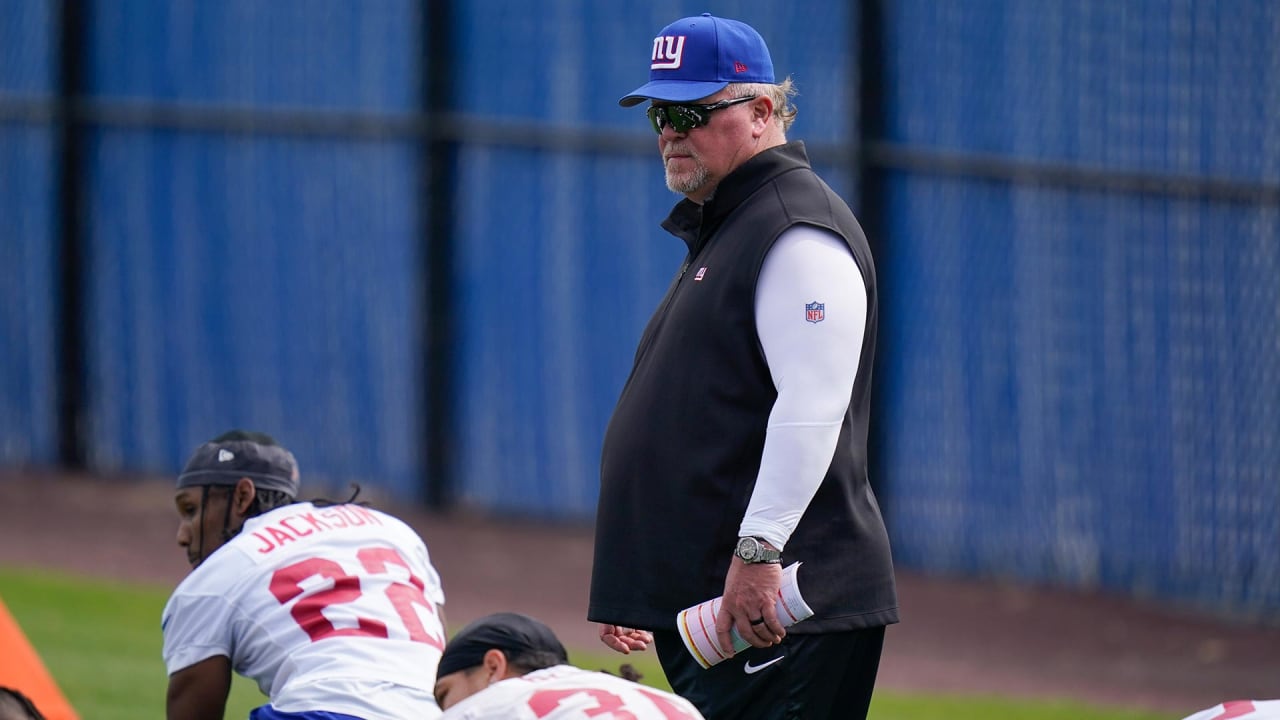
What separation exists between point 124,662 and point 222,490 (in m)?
4.11

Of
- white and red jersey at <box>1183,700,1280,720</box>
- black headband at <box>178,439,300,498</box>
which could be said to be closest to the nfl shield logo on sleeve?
white and red jersey at <box>1183,700,1280,720</box>

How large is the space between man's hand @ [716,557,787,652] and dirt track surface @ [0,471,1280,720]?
5.35m

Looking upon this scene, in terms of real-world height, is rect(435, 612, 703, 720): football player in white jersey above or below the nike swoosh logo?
above

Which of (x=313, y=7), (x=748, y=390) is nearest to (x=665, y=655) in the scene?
(x=748, y=390)

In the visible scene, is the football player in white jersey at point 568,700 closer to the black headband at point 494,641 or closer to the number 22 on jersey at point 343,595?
the black headband at point 494,641

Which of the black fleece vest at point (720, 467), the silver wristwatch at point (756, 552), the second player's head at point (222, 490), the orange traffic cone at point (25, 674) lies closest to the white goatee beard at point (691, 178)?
the black fleece vest at point (720, 467)

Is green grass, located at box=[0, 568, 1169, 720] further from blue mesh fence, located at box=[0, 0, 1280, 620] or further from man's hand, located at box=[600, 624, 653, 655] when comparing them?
man's hand, located at box=[600, 624, 653, 655]

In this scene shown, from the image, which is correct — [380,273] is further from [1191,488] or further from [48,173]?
[1191,488]

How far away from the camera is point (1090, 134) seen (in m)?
11.1

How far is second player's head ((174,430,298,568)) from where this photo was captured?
518 cm

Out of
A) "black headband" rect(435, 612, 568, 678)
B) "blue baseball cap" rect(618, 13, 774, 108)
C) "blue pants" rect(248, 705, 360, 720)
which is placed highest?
"blue baseball cap" rect(618, 13, 774, 108)

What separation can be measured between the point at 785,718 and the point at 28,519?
31.4 feet

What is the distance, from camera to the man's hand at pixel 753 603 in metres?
3.89

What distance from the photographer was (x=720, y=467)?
4.10m
